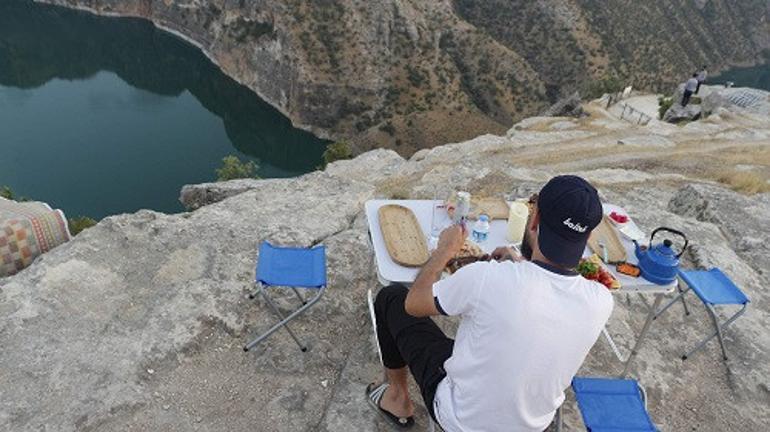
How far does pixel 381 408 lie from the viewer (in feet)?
15.3

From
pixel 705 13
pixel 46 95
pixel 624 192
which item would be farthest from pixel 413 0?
pixel 624 192

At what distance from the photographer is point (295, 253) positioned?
5621 millimetres

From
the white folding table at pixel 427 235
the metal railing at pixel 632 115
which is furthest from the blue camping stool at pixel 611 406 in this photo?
the metal railing at pixel 632 115

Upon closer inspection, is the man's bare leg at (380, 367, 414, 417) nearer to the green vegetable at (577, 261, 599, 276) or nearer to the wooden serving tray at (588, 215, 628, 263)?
the green vegetable at (577, 261, 599, 276)

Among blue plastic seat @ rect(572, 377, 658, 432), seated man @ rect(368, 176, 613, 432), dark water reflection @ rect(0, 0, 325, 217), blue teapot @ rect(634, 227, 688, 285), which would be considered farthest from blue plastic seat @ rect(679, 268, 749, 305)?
dark water reflection @ rect(0, 0, 325, 217)

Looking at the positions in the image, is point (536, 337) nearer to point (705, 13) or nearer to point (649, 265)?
point (649, 265)

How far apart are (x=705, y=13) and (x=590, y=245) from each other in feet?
384

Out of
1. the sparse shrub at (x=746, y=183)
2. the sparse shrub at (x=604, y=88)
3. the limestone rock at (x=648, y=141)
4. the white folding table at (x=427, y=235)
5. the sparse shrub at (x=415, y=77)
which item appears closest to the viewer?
the white folding table at (x=427, y=235)

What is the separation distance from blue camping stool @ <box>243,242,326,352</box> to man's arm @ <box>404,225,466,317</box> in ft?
5.88

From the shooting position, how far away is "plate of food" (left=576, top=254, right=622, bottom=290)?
14.0 feet

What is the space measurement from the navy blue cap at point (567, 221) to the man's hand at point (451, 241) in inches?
33.3

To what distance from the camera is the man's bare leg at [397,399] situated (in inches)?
177

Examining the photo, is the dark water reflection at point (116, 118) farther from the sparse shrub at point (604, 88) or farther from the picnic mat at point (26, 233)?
the picnic mat at point (26, 233)

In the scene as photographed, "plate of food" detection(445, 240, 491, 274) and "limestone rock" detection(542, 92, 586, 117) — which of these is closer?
"plate of food" detection(445, 240, 491, 274)
